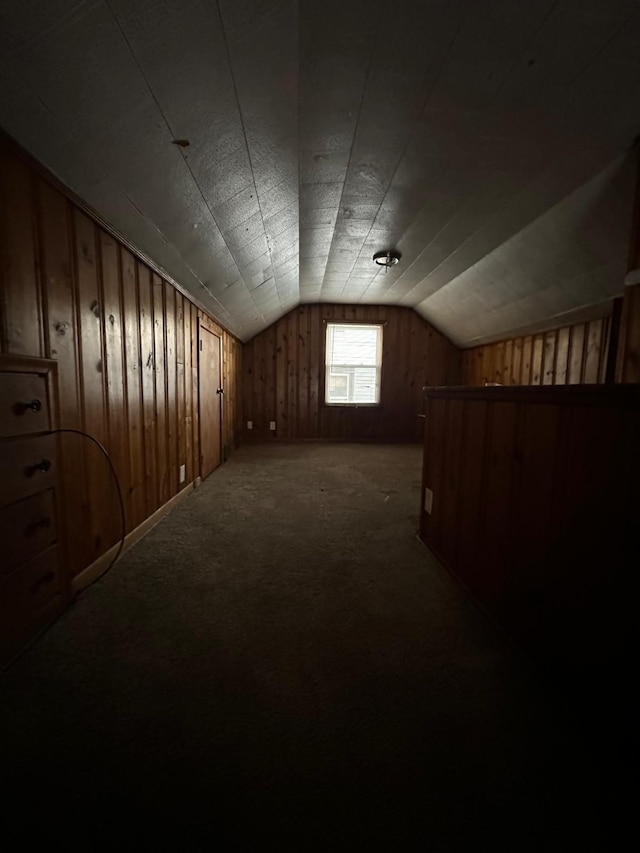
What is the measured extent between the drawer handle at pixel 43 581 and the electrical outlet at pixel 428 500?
1813 millimetres

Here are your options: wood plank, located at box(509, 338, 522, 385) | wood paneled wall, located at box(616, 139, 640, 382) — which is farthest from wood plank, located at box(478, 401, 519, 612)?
wood plank, located at box(509, 338, 522, 385)

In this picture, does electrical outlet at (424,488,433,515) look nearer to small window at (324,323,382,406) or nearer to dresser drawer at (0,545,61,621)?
dresser drawer at (0,545,61,621)

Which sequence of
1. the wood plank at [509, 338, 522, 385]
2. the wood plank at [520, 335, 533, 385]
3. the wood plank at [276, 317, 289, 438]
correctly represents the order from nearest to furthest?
the wood plank at [520, 335, 533, 385], the wood plank at [509, 338, 522, 385], the wood plank at [276, 317, 289, 438]

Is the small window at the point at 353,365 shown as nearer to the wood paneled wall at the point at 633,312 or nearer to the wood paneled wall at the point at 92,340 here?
the wood paneled wall at the point at 92,340

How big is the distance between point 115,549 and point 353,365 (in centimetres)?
461

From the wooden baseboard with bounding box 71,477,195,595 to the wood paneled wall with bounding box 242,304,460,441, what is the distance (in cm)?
299

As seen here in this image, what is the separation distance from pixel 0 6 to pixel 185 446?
242cm

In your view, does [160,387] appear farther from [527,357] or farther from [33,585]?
[527,357]

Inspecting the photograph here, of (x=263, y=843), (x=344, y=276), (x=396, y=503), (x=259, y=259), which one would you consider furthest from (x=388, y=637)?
(x=344, y=276)

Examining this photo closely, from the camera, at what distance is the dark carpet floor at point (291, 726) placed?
0.71m

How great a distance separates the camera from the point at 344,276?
13.7ft

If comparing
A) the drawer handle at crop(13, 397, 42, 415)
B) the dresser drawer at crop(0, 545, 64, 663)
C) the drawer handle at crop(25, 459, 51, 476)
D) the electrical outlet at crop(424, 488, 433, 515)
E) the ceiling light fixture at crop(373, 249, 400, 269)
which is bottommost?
the dresser drawer at crop(0, 545, 64, 663)

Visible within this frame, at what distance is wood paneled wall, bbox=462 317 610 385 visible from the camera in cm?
349

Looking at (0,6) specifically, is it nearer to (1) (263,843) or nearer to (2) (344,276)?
(1) (263,843)
